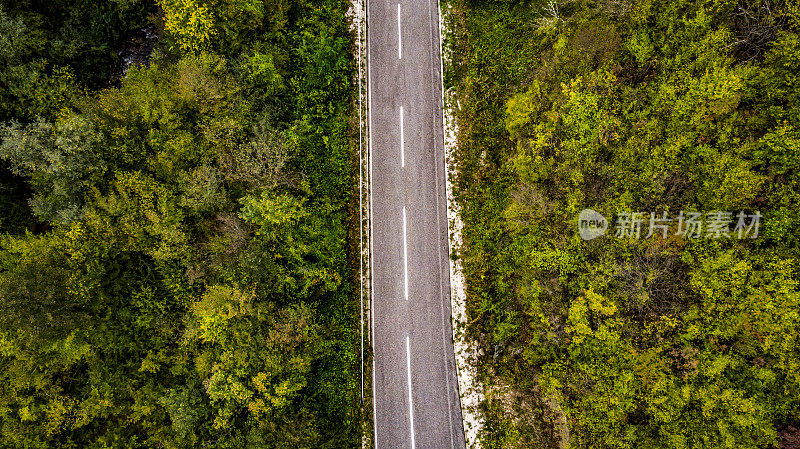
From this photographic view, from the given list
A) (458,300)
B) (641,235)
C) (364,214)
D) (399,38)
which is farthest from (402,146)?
(641,235)

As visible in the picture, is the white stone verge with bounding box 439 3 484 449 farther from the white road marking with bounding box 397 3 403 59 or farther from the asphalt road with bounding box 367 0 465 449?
the white road marking with bounding box 397 3 403 59

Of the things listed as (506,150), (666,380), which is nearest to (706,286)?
(666,380)

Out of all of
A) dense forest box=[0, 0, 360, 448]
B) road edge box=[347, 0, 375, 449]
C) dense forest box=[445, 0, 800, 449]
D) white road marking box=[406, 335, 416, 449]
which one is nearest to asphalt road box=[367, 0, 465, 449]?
white road marking box=[406, 335, 416, 449]

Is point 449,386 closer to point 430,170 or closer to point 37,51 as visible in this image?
point 430,170

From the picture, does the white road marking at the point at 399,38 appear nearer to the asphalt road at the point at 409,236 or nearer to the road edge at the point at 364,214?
the asphalt road at the point at 409,236

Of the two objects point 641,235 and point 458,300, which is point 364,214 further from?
point 641,235
